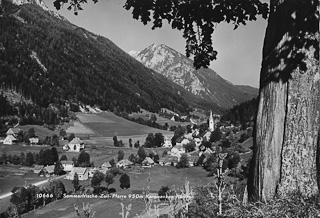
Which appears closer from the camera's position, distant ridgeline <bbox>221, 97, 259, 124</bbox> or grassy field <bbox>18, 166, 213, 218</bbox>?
grassy field <bbox>18, 166, 213, 218</bbox>

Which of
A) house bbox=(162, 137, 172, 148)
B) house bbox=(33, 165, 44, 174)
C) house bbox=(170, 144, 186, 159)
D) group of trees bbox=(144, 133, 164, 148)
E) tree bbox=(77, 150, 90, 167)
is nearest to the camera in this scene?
house bbox=(33, 165, 44, 174)

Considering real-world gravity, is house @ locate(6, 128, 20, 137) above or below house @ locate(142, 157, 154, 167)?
above

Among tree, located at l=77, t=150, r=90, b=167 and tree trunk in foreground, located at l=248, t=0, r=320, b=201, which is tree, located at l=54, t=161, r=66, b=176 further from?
tree trunk in foreground, located at l=248, t=0, r=320, b=201

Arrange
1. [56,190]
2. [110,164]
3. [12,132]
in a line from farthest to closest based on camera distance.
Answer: [12,132]
[110,164]
[56,190]

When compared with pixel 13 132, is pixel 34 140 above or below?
below

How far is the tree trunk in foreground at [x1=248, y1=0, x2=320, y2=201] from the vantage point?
4852mm

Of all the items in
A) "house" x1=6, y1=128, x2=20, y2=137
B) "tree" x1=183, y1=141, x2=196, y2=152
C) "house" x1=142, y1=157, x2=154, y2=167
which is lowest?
"house" x1=142, y1=157, x2=154, y2=167

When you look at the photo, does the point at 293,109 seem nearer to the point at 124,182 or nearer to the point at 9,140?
the point at 124,182

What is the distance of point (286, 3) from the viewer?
16.3ft

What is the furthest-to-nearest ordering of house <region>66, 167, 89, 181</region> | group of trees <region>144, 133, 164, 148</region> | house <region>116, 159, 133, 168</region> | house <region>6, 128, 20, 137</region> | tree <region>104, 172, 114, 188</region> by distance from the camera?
1. group of trees <region>144, 133, 164, 148</region>
2. house <region>6, 128, 20, 137</region>
3. house <region>116, 159, 133, 168</region>
4. house <region>66, 167, 89, 181</region>
5. tree <region>104, 172, 114, 188</region>

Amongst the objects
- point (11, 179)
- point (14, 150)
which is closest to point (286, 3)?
point (11, 179)

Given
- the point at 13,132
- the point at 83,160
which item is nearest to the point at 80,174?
the point at 83,160

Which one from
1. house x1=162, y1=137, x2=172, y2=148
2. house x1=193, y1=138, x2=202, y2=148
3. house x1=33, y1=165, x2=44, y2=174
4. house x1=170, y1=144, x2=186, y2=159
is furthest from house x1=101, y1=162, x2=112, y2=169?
house x1=162, y1=137, x2=172, y2=148

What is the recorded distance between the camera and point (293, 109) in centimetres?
488
